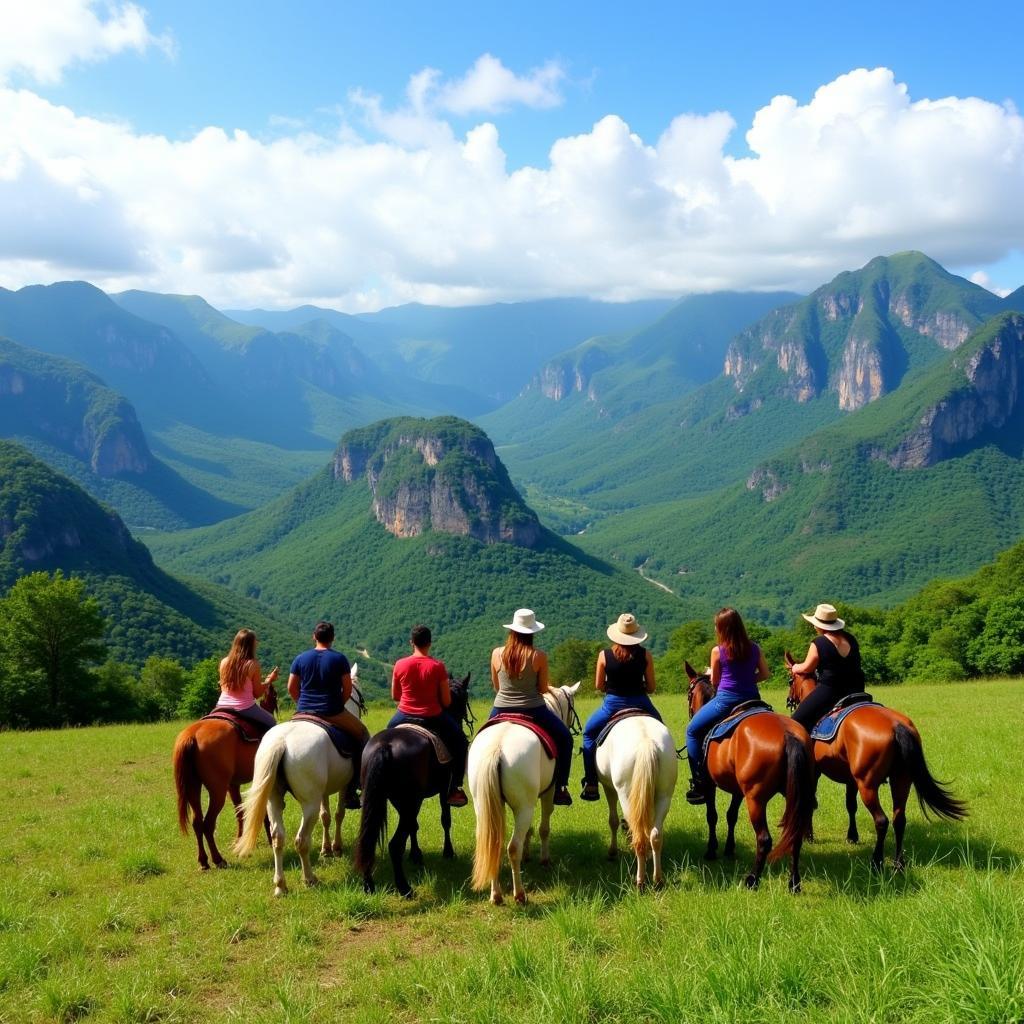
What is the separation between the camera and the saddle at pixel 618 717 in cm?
855

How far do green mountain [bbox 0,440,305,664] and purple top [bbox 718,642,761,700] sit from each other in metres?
70.5

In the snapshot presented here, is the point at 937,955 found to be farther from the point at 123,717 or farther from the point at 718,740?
the point at 123,717

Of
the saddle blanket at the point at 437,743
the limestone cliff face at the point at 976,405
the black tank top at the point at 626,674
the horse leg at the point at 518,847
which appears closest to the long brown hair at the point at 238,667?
the saddle blanket at the point at 437,743

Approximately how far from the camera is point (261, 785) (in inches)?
312

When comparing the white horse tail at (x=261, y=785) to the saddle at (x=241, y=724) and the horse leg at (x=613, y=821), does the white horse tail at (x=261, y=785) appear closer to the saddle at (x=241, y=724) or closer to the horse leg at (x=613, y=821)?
the saddle at (x=241, y=724)

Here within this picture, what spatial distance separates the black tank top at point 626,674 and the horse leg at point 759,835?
6.00ft

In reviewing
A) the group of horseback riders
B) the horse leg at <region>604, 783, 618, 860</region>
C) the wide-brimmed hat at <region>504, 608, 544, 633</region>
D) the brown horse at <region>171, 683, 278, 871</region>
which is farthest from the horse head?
the brown horse at <region>171, 683, 278, 871</region>

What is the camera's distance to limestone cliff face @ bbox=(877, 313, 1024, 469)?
164 meters

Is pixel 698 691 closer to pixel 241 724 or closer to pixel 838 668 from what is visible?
pixel 838 668

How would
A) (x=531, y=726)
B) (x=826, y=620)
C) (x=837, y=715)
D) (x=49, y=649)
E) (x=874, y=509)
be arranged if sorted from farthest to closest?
(x=874, y=509), (x=49, y=649), (x=826, y=620), (x=837, y=715), (x=531, y=726)

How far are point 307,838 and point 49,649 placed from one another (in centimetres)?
3034

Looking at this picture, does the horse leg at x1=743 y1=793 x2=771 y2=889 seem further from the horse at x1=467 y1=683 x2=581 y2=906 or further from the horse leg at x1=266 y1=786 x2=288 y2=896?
the horse leg at x1=266 y1=786 x2=288 y2=896

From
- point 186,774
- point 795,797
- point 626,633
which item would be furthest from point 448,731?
point 795,797

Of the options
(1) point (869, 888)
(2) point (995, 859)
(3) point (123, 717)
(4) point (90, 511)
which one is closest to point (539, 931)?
(1) point (869, 888)
